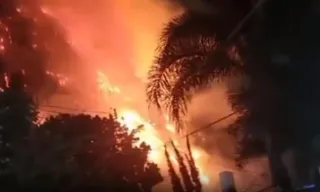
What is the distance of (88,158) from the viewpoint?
44.8ft

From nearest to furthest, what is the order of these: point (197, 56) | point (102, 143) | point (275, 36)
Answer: point (275, 36)
point (197, 56)
point (102, 143)

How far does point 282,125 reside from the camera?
30.8ft

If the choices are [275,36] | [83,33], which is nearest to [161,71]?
[275,36]

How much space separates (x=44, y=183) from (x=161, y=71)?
4599mm

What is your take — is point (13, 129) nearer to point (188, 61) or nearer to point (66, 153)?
point (66, 153)

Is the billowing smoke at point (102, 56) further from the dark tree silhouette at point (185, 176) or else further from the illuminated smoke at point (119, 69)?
the dark tree silhouette at point (185, 176)

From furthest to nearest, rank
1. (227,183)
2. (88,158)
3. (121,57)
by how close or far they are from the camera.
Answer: (121,57) → (88,158) → (227,183)

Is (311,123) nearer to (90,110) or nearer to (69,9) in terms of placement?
(90,110)

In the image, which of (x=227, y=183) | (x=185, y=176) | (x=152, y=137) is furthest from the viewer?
(x=152, y=137)

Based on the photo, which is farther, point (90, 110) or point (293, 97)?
point (90, 110)

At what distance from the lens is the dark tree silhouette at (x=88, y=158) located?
43.1ft

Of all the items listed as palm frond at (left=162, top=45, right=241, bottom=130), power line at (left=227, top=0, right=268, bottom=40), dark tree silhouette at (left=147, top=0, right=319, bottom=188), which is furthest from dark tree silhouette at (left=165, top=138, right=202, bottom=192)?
power line at (left=227, top=0, right=268, bottom=40)

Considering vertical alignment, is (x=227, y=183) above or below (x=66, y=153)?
below

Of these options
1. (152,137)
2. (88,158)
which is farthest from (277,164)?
(152,137)
